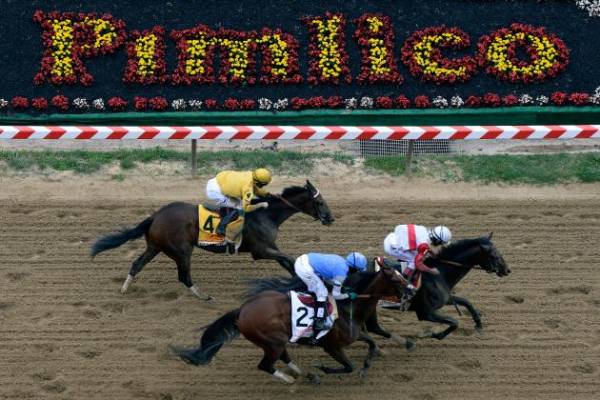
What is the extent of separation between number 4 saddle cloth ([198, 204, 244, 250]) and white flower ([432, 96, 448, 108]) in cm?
513

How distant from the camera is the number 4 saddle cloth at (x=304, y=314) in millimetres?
9008

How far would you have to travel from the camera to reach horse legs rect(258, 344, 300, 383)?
910cm

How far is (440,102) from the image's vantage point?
14.7m

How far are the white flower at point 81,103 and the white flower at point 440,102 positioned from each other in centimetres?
528

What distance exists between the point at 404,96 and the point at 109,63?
14.8ft

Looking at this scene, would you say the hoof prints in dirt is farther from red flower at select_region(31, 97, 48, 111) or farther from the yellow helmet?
red flower at select_region(31, 97, 48, 111)

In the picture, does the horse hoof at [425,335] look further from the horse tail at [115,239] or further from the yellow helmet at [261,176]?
the horse tail at [115,239]

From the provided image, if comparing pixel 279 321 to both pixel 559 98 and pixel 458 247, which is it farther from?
pixel 559 98

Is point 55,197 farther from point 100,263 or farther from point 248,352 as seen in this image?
point 248,352

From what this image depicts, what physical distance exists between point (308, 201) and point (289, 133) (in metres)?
2.46

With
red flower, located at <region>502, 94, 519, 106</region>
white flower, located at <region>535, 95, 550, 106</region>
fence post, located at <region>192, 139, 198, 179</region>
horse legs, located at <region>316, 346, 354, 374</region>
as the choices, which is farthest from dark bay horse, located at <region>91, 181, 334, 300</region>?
white flower, located at <region>535, 95, 550, 106</region>

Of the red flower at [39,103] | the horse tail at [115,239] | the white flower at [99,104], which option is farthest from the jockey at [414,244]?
the red flower at [39,103]

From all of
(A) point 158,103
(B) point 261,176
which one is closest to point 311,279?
(B) point 261,176

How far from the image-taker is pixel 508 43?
14836mm
